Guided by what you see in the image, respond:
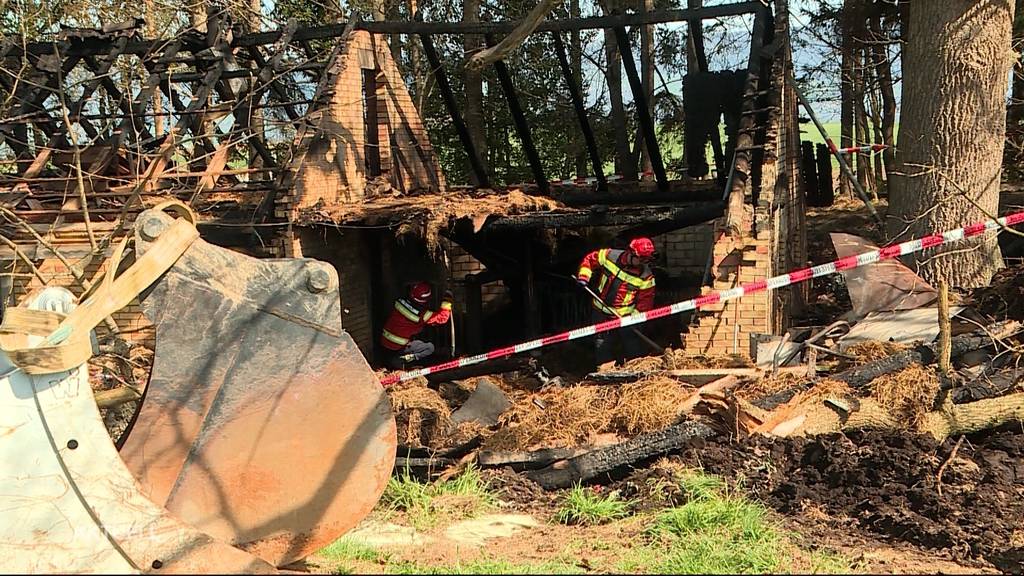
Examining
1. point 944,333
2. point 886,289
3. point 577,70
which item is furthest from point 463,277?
point 577,70

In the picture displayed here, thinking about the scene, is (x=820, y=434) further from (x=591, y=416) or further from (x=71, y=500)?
(x=71, y=500)

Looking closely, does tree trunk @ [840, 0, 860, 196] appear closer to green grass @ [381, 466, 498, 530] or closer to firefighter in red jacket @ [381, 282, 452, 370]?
firefighter in red jacket @ [381, 282, 452, 370]

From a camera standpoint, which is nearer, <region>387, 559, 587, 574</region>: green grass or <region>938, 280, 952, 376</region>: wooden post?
<region>387, 559, 587, 574</region>: green grass

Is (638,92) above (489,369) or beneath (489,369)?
above

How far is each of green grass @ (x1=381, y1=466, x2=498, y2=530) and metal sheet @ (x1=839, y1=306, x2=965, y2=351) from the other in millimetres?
3843

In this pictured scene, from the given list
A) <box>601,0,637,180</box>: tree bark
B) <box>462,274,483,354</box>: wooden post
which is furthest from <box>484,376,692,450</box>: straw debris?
<box>601,0,637,180</box>: tree bark

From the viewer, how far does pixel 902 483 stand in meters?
6.07

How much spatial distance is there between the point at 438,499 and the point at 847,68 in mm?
15962

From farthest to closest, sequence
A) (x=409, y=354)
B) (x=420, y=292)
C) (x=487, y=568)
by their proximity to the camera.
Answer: (x=409, y=354), (x=420, y=292), (x=487, y=568)

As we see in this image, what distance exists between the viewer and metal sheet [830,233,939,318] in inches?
353

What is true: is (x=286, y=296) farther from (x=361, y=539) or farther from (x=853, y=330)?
(x=853, y=330)

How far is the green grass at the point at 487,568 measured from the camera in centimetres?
421

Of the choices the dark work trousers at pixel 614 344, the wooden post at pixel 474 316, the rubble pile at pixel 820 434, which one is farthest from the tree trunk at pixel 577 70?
the rubble pile at pixel 820 434

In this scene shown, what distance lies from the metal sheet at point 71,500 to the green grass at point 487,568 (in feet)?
3.95
